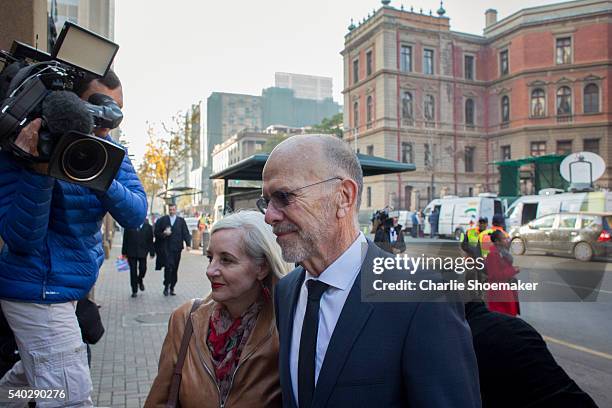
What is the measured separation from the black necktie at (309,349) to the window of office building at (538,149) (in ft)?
74.1

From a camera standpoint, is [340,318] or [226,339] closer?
[340,318]

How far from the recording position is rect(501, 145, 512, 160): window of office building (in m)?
35.9

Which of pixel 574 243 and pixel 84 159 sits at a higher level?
pixel 84 159

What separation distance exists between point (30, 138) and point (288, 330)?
1294 mm

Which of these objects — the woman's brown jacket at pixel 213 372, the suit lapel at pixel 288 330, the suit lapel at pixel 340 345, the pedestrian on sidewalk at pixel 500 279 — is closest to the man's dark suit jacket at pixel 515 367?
the pedestrian on sidewalk at pixel 500 279

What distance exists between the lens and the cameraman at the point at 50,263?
7.13 ft

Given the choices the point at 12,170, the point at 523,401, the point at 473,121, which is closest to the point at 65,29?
the point at 12,170

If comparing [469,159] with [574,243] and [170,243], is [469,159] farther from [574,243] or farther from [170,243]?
[574,243]

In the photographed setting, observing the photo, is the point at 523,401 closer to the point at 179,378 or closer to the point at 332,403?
the point at 332,403

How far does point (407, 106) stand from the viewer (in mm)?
45594

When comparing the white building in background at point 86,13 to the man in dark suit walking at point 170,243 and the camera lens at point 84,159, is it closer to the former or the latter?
the man in dark suit walking at point 170,243

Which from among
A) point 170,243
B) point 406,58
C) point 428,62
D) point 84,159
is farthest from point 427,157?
point 84,159

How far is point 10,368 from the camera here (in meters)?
2.64

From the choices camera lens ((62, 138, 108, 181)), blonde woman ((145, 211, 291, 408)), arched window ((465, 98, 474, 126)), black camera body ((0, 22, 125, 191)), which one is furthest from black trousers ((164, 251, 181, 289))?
arched window ((465, 98, 474, 126))
